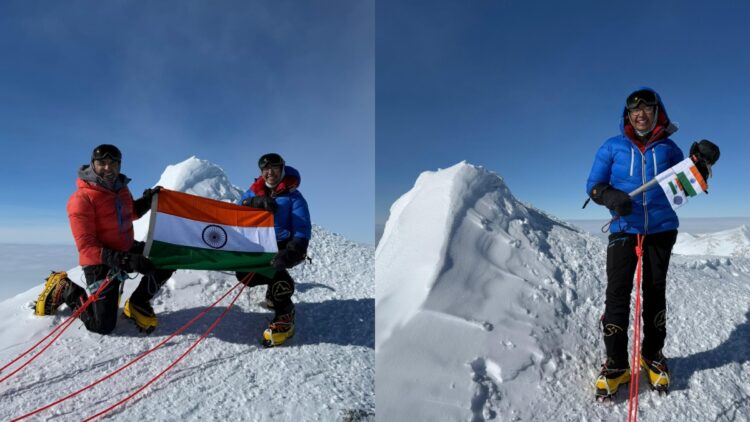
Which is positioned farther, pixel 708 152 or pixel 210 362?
pixel 210 362

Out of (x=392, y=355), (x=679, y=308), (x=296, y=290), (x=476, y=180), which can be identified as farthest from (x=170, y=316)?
(x=679, y=308)

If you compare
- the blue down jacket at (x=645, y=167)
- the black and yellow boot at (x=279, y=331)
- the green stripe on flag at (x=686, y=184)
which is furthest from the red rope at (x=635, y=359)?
the black and yellow boot at (x=279, y=331)

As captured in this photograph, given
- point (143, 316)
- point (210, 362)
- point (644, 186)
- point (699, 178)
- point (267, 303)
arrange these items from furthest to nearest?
point (267, 303), point (143, 316), point (210, 362), point (644, 186), point (699, 178)

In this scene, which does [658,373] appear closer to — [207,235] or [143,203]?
[207,235]

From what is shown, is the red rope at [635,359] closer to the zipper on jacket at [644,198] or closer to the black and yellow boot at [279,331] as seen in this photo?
the zipper on jacket at [644,198]

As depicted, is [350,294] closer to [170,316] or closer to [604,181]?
[170,316]

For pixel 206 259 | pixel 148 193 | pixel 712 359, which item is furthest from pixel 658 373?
pixel 148 193

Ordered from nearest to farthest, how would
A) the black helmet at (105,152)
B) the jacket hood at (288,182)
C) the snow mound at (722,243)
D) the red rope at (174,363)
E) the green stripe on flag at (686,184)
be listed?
the red rope at (174,363), the green stripe on flag at (686,184), the black helmet at (105,152), the jacket hood at (288,182), the snow mound at (722,243)
